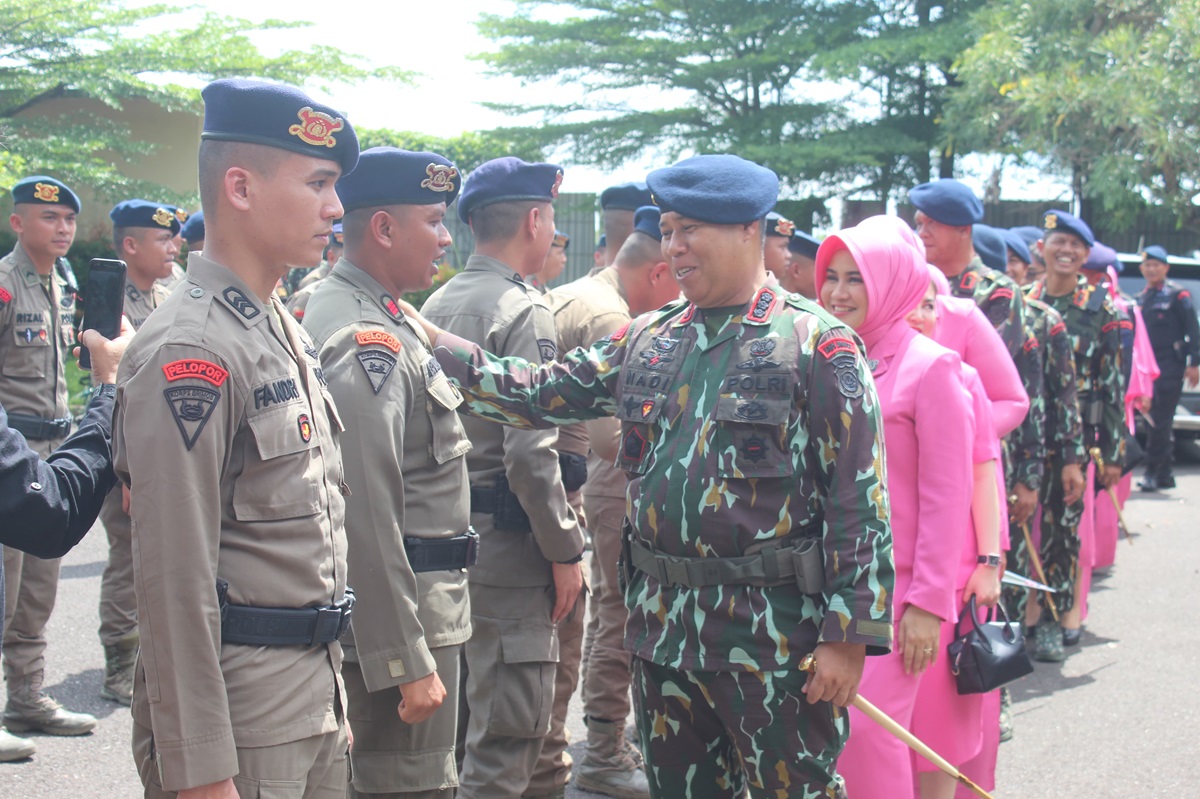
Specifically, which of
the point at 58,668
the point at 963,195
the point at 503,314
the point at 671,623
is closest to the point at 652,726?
the point at 671,623

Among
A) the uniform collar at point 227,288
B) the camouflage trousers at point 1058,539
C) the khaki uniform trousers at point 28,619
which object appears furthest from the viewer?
the camouflage trousers at point 1058,539

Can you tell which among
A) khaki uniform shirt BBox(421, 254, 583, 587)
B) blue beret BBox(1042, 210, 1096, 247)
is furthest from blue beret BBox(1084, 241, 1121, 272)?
khaki uniform shirt BBox(421, 254, 583, 587)

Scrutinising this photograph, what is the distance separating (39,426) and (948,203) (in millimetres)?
Answer: 4435

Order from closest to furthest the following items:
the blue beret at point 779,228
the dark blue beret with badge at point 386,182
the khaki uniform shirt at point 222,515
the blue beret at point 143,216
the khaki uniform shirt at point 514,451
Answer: the khaki uniform shirt at point 222,515 < the dark blue beret with badge at point 386,182 < the khaki uniform shirt at point 514,451 < the blue beret at point 143,216 < the blue beret at point 779,228

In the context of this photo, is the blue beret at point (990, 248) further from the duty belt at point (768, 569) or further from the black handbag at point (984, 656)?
the duty belt at point (768, 569)

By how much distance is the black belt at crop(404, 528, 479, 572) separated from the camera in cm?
309

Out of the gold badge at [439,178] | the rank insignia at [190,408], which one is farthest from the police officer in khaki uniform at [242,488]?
the gold badge at [439,178]

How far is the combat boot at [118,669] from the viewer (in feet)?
17.7

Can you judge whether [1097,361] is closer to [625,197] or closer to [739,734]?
[625,197]

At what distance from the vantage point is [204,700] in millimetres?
2053

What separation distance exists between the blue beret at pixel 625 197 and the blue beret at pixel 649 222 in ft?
2.38

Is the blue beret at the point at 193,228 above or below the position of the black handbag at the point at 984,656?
above

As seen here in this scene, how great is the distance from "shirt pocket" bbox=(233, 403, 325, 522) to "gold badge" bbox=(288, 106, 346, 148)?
1.84 ft

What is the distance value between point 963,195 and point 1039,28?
13518 mm
